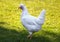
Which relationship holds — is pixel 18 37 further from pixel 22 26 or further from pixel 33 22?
pixel 22 26

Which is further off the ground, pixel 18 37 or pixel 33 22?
pixel 33 22

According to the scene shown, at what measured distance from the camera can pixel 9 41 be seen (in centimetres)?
639

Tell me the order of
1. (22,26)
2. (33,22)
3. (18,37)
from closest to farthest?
(33,22)
(18,37)
(22,26)

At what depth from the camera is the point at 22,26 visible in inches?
315

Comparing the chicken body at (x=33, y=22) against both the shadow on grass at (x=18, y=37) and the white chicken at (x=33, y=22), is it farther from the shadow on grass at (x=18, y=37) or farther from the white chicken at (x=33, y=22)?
the shadow on grass at (x=18, y=37)

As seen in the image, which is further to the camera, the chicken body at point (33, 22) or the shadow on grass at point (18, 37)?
the shadow on grass at point (18, 37)

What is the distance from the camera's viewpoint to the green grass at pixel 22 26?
22.3 feet

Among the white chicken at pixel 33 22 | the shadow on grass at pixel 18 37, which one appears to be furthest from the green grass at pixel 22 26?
the white chicken at pixel 33 22

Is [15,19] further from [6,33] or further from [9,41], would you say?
[9,41]

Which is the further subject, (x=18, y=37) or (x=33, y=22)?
(x=18, y=37)

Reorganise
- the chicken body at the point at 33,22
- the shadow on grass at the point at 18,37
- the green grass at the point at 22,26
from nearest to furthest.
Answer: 1. the chicken body at the point at 33,22
2. the shadow on grass at the point at 18,37
3. the green grass at the point at 22,26

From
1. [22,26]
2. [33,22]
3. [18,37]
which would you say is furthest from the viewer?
[22,26]

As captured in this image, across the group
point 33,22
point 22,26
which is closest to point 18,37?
point 33,22

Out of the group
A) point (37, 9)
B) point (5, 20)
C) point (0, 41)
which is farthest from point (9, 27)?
point (37, 9)
